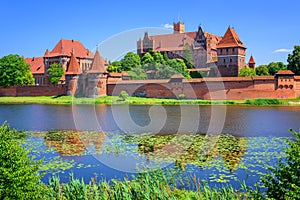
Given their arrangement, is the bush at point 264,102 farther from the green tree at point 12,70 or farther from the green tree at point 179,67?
the green tree at point 12,70

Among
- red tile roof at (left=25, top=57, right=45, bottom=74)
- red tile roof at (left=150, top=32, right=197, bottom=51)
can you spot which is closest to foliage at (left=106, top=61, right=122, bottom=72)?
red tile roof at (left=150, top=32, right=197, bottom=51)

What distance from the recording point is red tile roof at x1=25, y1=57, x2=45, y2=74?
215ft

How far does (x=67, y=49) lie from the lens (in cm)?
6334

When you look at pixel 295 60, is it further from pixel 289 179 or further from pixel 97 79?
pixel 289 179

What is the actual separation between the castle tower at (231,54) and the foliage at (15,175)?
50.2 metres

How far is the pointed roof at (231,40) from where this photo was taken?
54281 millimetres

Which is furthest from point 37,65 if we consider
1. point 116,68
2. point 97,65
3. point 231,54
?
point 231,54

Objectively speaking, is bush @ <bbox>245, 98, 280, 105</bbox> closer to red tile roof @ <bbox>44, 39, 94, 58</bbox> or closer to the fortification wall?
the fortification wall

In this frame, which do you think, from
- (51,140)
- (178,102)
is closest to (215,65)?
(178,102)

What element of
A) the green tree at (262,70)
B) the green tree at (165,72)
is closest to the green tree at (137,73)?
the green tree at (165,72)

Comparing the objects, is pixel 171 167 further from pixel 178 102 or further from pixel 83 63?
pixel 83 63

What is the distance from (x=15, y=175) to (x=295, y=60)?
47.9m

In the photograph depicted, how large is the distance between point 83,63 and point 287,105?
38.9 metres

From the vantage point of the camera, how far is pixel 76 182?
710 cm
